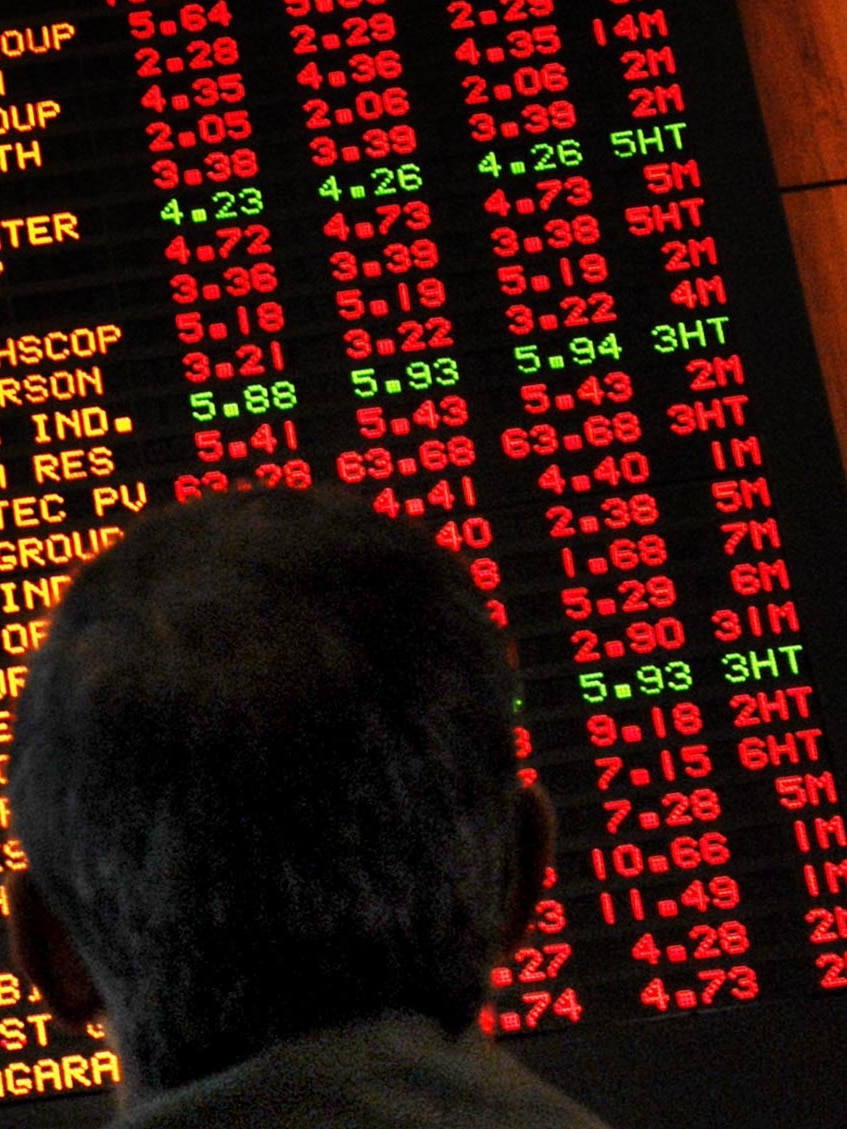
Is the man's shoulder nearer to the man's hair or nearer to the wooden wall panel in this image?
the man's hair

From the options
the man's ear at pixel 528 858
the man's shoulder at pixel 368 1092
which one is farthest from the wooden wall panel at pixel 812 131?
the man's shoulder at pixel 368 1092

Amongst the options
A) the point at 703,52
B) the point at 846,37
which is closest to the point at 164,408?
the point at 703,52

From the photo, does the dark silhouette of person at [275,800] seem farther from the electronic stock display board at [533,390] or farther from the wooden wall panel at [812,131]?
the wooden wall panel at [812,131]

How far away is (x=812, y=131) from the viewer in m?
2.68

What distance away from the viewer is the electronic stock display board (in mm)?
2170

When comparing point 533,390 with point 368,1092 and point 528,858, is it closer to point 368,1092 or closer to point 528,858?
point 528,858

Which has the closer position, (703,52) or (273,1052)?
(273,1052)

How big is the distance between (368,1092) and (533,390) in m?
1.86

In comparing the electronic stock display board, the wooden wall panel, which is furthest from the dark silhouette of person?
the wooden wall panel

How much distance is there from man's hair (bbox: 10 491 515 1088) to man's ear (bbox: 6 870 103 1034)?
2 cm

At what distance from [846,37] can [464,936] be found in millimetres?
2433

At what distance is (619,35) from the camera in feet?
8.11

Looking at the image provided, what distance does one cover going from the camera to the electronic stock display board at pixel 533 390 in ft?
7.12

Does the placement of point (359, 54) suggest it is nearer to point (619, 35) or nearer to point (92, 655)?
point (619, 35)
